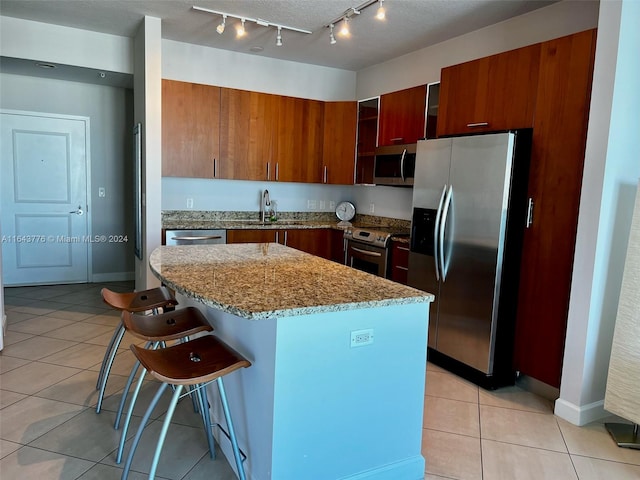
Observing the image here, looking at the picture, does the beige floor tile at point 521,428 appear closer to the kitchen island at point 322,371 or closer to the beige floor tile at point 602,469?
the beige floor tile at point 602,469

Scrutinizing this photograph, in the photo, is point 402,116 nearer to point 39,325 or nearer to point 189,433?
point 189,433

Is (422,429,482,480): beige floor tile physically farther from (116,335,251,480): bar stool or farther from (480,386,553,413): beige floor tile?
(116,335,251,480): bar stool

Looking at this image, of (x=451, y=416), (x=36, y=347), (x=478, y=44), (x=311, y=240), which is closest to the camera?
(x=451, y=416)

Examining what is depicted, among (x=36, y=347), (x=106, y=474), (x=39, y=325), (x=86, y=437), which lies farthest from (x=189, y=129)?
(x=106, y=474)

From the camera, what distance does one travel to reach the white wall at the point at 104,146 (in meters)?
5.12

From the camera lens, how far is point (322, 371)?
5.85 feet

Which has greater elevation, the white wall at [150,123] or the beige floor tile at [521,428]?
the white wall at [150,123]

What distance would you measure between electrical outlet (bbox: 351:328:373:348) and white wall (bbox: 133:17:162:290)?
2952 mm

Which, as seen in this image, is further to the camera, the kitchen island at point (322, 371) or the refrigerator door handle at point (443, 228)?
the refrigerator door handle at point (443, 228)

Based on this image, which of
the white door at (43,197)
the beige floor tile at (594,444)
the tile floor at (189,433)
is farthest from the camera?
the white door at (43,197)

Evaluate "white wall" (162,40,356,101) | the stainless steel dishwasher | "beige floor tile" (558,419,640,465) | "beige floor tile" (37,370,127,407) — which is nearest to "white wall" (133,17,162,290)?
the stainless steel dishwasher

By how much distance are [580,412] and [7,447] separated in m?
3.08

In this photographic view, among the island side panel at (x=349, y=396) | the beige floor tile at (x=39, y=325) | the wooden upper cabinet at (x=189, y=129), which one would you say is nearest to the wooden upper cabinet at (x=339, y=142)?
the wooden upper cabinet at (x=189, y=129)

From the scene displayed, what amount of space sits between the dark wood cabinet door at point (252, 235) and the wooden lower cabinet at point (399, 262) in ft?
4.14
